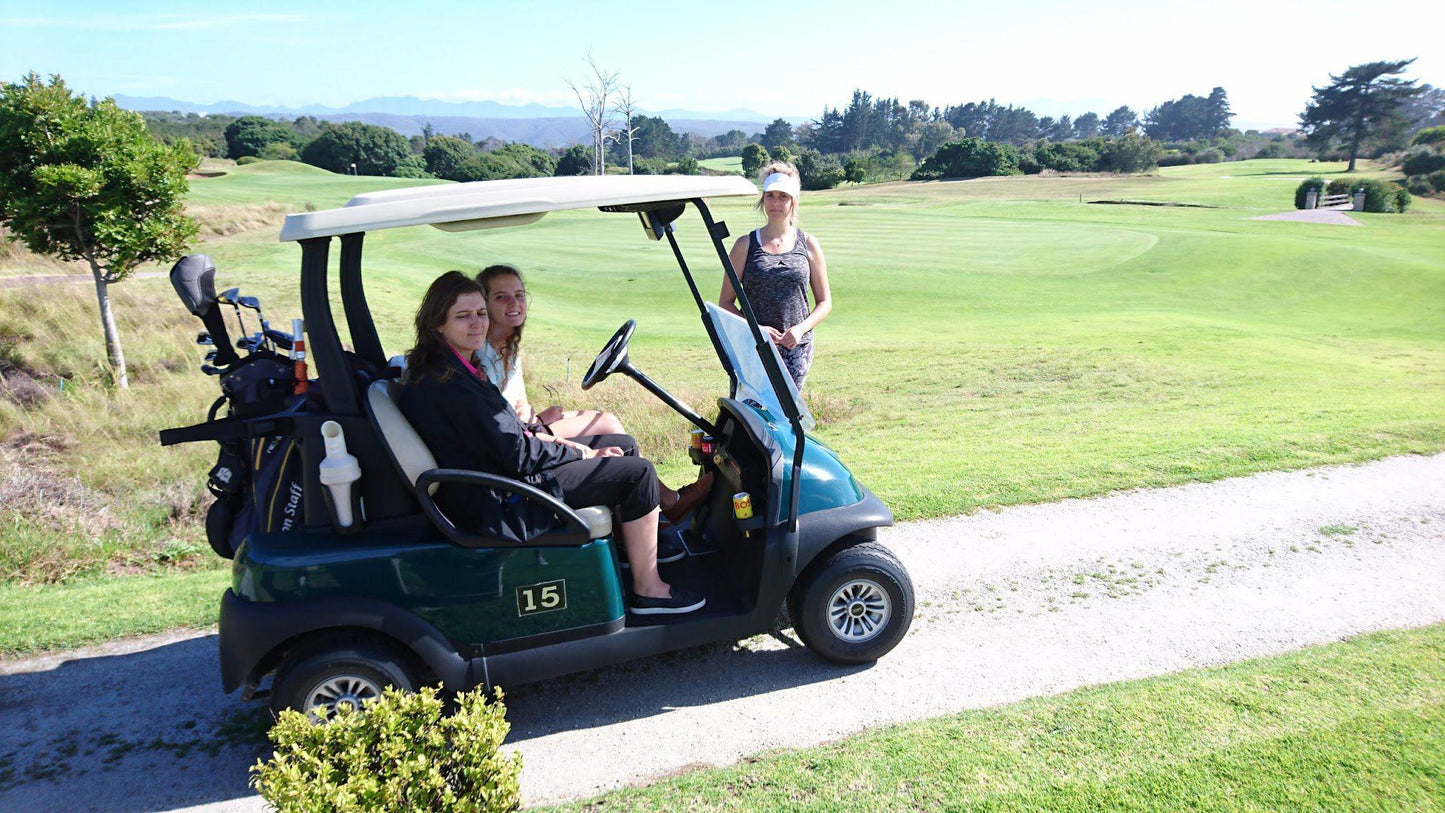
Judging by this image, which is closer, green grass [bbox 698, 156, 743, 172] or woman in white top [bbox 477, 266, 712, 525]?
woman in white top [bbox 477, 266, 712, 525]

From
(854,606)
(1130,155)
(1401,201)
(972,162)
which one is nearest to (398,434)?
(854,606)

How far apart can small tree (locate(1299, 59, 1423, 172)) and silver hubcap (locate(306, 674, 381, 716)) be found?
8342 cm

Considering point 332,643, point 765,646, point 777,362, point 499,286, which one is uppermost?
point 499,286

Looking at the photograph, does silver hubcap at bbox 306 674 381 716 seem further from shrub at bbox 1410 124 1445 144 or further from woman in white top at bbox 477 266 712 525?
shrub at bbox 1410 124 1445 144

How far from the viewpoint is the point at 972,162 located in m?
68.3

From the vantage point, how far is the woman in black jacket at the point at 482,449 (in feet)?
10.5

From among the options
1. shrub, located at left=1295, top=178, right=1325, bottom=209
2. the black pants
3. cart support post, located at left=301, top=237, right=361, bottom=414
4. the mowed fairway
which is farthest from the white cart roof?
shrub, located at left=1295, top=178, right=1325, bottom=209

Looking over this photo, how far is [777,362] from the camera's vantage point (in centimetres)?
365

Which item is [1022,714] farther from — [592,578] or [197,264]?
[197,264]

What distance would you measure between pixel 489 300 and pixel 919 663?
2.54m

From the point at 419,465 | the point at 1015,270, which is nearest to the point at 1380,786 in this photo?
the point at 419,465

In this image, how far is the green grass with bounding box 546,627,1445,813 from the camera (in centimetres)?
281

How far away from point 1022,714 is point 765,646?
1.21 meters

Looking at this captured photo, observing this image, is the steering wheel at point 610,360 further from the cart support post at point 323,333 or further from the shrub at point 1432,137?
the shrub at point 1432,137
